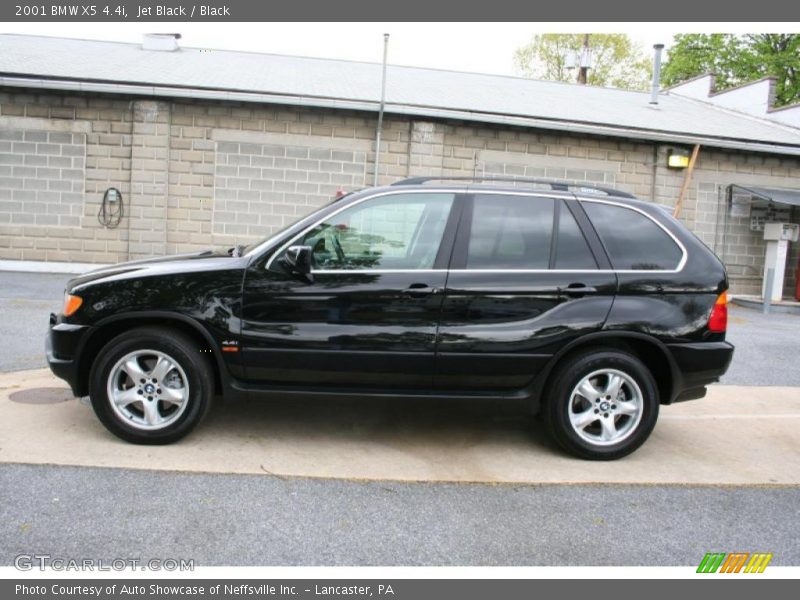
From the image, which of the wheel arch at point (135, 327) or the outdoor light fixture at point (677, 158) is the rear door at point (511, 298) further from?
the outdoor light fixture at point (677, 158)

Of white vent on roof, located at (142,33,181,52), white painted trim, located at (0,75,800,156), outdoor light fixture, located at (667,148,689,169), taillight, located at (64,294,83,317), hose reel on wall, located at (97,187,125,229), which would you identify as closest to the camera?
taillight, located at (64,294,83,317)

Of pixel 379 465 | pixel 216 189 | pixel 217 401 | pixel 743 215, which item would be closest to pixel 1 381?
pixel 217 401

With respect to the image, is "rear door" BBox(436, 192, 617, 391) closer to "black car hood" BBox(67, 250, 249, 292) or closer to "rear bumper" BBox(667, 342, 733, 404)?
"rear bumper" BBox(667, 342, 733, 404)

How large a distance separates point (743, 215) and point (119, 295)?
553 inches

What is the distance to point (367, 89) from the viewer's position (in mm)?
14383

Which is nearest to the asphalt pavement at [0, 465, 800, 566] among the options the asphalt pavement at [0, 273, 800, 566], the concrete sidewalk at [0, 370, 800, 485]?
the asphalt pavement at [0, 273, 800, 566]

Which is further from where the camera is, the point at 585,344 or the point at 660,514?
the point at 585,344

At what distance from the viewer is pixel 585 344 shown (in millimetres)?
4590

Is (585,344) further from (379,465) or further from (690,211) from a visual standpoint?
(690,211)

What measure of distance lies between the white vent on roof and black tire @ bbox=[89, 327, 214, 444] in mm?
14953

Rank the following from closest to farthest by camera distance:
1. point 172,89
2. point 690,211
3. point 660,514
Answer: point 660,514, point 172,89, point 690,211

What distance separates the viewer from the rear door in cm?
445

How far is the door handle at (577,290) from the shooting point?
4512 millimetres

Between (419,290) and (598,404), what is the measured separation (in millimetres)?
1428
